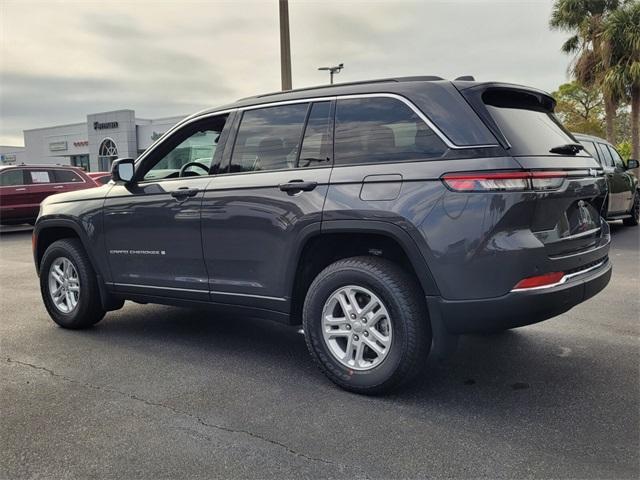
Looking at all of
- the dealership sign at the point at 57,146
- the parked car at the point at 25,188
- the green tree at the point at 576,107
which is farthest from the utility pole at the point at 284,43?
the dealership sign at the point at 57,146

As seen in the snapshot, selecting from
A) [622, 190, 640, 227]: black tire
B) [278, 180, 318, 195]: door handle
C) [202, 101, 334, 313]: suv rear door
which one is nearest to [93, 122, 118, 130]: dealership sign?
[622, 190, 640, 227]: black tire

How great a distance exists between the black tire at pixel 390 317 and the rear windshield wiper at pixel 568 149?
3.86 feet

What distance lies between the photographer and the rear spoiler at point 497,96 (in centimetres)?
336

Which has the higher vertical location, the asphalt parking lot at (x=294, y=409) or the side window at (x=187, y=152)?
the side window at (x=187, y=152)

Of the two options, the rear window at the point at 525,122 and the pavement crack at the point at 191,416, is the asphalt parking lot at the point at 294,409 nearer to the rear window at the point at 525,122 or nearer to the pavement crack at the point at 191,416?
the pavement crack at the point at 191,416

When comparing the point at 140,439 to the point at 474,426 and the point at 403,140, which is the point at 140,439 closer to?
the point at 474,426

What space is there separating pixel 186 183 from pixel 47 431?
6.51 ft

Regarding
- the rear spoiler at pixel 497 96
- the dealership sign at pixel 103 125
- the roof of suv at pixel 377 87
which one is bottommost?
the rear spoiler at pixel 497 96

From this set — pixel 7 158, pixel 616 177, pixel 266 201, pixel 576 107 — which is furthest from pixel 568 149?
pixel 7 158

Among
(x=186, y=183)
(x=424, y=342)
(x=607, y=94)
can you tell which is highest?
(x=607, y=94)

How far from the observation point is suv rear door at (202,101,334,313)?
383 cm

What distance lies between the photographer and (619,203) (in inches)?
447

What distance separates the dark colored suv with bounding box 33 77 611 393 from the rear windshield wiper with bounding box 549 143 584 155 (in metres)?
0.02

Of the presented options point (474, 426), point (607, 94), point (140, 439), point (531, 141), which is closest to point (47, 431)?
point (140, 439)
